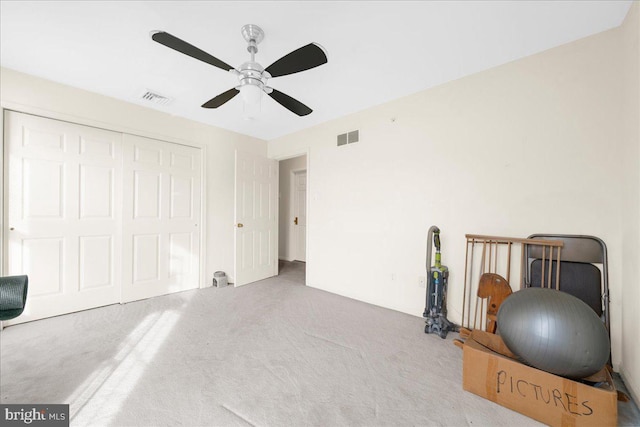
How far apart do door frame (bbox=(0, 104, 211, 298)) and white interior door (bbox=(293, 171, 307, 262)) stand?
243cm

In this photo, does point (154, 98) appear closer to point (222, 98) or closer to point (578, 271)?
point (222, 98)

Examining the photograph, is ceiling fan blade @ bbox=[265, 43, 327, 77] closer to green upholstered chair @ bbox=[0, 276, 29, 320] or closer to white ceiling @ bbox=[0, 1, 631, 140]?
white ceiling @ bbox=[0, 1, 631, 140]

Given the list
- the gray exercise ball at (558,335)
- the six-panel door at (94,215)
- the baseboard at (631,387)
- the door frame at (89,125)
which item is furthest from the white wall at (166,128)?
the baseboard at (631,387)

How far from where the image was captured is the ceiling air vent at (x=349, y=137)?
309 centimetres

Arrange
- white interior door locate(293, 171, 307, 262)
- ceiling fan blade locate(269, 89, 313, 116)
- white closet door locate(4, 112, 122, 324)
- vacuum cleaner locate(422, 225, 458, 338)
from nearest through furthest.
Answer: ceiling fan blade locate(269, 89, 313, 116)
vacuum cleaner locate(422, 225, 458, 338)
white closet door locate(4, 112, 122, 324)
white interior door locate(293, 171, 307, 262)

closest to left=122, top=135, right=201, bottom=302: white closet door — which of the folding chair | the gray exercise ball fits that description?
the gray exercise ball

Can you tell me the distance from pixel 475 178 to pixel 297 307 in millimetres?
2381

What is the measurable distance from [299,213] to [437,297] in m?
3.88

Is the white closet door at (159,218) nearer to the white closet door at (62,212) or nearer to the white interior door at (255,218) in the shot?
the white closet door at (62,212)

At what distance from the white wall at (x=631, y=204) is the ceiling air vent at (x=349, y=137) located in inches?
86.0

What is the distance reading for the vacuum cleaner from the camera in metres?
2.19

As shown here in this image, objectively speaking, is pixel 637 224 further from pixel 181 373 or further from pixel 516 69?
pixel 181 373

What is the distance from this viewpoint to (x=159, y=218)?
3.14 meters

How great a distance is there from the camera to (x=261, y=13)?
1553 mm
